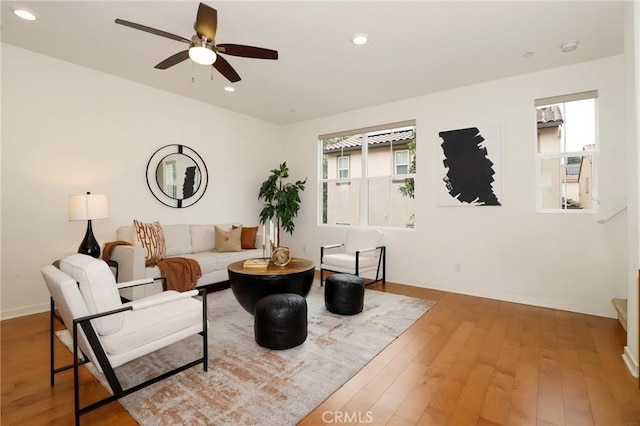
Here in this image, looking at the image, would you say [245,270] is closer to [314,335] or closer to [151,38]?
[314,335]

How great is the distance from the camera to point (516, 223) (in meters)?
4.02

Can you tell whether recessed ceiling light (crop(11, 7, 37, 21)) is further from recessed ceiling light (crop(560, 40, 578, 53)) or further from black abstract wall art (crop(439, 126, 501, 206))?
recessed ceiling light (crop(560, 40, 578, 53))

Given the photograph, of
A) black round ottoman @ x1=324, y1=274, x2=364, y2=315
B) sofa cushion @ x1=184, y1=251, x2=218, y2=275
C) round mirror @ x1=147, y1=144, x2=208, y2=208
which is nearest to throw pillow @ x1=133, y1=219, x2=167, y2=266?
sofa cushion @ x1=184, y1=251, x2=218, y2=275

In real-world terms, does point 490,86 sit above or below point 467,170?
above

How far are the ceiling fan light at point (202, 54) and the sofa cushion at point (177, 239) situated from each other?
9.10 ft

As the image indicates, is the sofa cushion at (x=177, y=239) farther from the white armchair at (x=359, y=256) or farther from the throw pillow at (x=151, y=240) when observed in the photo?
the white armchair at (x=359, y=256)

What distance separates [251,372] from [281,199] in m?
3.93

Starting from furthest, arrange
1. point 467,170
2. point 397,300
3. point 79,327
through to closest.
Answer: point 467,170 < point 397,300 < point 79,327

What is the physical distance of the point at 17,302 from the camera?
11.4 ft

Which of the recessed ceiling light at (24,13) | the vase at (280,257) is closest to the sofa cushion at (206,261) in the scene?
the vase at (280,257)

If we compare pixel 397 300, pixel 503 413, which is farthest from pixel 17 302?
pixel 503 413

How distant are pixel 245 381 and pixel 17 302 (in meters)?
3.19

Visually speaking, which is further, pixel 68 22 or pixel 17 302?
pixel 17 302

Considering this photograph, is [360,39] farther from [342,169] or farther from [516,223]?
[516,223]
